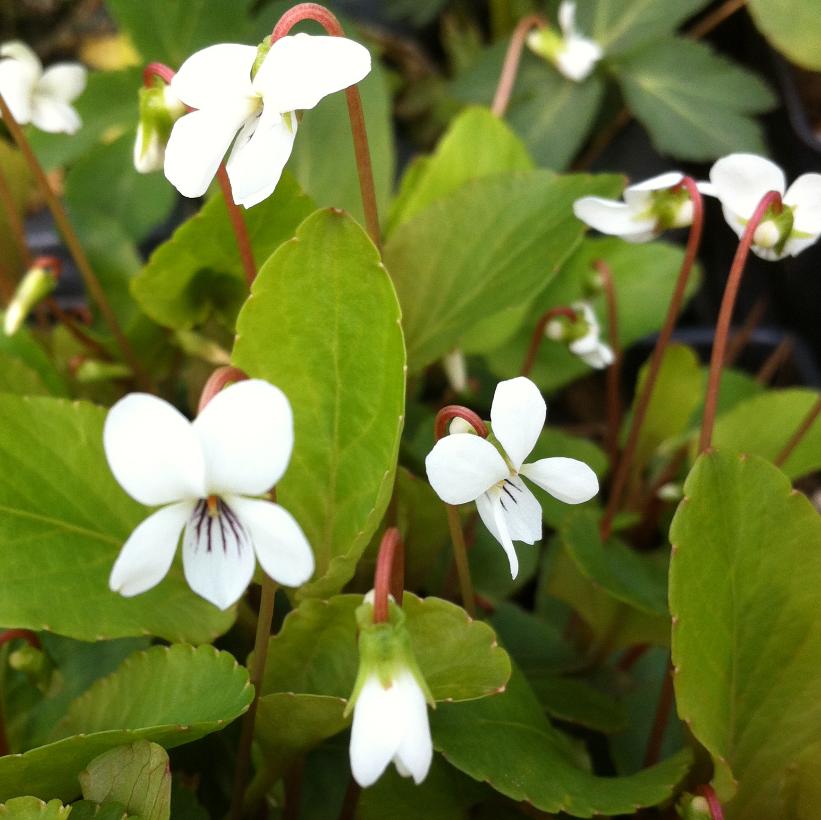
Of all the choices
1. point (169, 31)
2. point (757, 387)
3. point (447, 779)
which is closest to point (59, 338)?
point (169, 31)

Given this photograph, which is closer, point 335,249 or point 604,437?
point 335,249

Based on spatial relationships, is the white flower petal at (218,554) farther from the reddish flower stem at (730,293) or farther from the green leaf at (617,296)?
the green leaf at (617,296)

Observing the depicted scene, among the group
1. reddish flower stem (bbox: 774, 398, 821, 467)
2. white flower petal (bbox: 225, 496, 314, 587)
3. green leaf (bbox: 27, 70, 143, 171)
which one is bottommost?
reddish flower stem (bbox: 774, 398, 821, 467)

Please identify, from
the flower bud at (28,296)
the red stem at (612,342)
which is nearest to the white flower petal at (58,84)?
the flower bud at (28,296)

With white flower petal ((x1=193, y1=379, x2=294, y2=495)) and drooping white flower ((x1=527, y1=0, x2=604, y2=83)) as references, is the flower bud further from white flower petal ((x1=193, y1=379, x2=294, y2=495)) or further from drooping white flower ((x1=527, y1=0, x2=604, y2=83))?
drooping white flower ((x1=527, y1=0, x2=604, y2=83))

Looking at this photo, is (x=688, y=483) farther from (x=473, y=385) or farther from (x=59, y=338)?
(x=59, y=338)

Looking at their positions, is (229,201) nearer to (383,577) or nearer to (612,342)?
(383,577)

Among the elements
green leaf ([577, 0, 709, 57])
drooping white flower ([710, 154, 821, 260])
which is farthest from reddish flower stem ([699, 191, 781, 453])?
green leaf ([577, 0, 709, 57])
